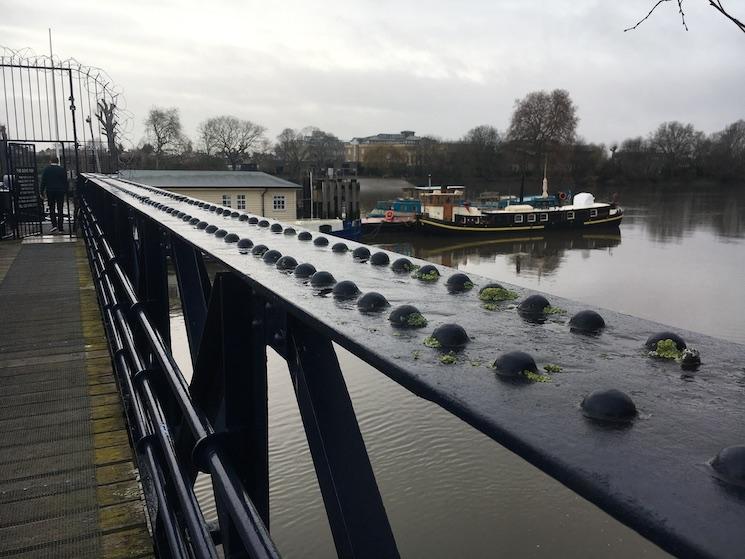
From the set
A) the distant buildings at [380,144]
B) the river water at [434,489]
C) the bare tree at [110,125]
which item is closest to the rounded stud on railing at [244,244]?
the river water at [434,489]

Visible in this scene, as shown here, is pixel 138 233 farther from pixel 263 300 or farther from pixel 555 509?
pixel 555 509

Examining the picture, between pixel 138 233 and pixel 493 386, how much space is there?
365 cm

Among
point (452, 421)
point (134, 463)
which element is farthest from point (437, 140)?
point (134, 463)

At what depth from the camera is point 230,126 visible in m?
78.1

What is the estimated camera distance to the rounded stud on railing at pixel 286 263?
1.85 meters

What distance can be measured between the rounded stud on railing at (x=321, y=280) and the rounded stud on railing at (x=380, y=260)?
42 cm

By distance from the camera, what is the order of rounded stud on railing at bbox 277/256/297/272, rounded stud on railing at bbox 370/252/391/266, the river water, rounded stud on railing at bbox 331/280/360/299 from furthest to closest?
the river water < rounded stud on railing at bbox 370/252/391/266 < rounded stud on railing at bbox 277/256/297/272 < rounded stud on railing at bbox 331/280/360/299

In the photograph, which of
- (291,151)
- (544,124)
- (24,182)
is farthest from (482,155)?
(24,182)

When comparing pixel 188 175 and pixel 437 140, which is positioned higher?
pixel 437 140

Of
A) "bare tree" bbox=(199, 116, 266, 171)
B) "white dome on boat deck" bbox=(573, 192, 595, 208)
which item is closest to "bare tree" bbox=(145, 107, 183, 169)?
"bare tree" bbox=(199, 116, 266, 171)

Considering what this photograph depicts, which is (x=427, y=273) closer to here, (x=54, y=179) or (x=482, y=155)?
(x=54, y=179)

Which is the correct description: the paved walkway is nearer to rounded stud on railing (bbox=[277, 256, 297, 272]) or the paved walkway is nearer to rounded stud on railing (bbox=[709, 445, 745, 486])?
rounded stud on railing (bbox=[277, 256, 297, 272])

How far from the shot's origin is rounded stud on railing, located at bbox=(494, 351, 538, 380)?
3.13ft

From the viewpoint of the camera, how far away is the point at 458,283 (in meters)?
1.62
